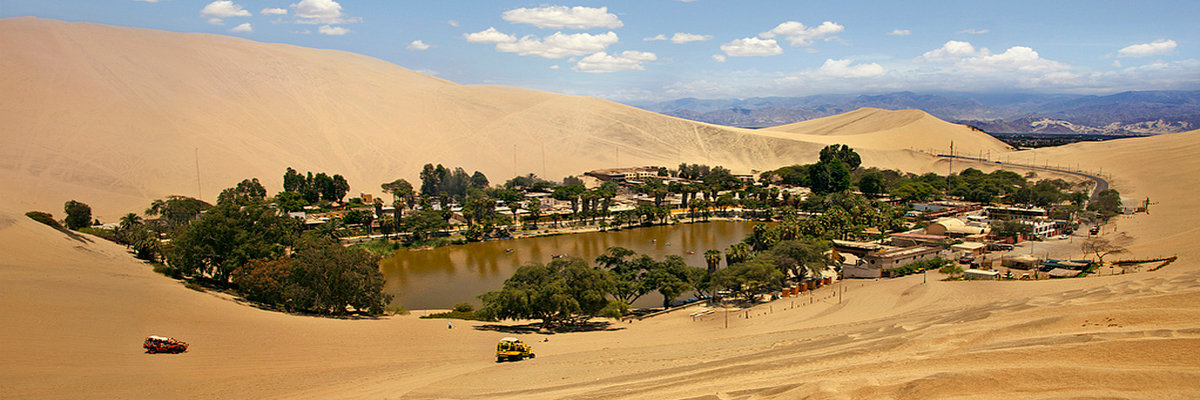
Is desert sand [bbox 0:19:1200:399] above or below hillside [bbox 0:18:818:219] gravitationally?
below

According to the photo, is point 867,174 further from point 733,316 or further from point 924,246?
point 733,316

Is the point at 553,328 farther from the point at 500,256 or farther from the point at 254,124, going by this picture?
the point at 254,124

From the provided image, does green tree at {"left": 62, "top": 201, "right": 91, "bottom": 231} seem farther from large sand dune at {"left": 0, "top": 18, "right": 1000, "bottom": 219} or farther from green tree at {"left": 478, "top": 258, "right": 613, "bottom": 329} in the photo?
green tree at {"left": 478, "top": 258, "right": 613, "bottom": 329}

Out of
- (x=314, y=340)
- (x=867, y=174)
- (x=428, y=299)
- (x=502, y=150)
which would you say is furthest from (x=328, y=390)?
(x=502, y=150)

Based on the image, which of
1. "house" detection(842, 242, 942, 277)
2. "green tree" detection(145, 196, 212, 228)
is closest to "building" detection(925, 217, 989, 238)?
"house" detection(842, 242, 942, 277)

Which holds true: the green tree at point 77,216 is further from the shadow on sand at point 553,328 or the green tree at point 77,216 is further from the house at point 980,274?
the house at point 980,274

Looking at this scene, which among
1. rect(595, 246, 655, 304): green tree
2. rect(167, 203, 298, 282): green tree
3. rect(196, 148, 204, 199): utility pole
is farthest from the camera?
rect(196, 148, 204, 199): utility pole

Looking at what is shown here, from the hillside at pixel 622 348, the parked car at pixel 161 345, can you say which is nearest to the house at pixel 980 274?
the hillside at pixel 622 348

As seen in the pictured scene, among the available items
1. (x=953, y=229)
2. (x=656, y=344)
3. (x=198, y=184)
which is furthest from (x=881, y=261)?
(x=198, y=184)
